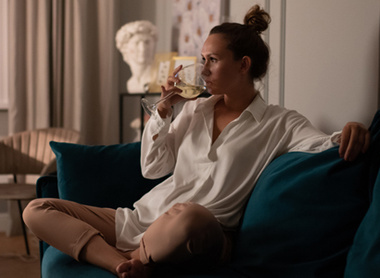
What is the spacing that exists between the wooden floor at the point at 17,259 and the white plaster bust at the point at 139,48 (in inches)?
53.9

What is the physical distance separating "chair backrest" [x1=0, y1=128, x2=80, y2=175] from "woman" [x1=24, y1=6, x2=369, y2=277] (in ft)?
5.68

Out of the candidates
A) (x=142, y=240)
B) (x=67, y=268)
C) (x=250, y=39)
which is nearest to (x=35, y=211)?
(x=67, y=268)

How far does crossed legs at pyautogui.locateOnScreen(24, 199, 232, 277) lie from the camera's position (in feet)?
4.55

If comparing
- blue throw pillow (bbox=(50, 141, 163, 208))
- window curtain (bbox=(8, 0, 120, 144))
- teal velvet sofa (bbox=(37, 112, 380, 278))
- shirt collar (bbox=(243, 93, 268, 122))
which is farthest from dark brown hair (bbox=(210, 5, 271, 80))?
window curtain (bbox=(8, 0, 120, 144))

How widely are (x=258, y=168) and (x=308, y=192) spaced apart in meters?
0.36

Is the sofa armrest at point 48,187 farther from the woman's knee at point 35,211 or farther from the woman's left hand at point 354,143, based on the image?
the woman's left hand at point 354,143

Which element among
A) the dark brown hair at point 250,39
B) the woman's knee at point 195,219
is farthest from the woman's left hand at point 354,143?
the dark brown hair at point 250,39

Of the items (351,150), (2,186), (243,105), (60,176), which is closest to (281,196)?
(351,150)

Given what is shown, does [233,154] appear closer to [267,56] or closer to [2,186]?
[267,56]

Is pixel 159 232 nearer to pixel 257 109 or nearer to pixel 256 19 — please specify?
pixel 257 109

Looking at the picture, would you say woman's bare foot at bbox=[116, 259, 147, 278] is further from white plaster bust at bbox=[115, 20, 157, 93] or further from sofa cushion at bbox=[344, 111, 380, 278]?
white plaster bust at bbox=[115, 20, 157, 93]

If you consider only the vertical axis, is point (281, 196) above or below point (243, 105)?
below

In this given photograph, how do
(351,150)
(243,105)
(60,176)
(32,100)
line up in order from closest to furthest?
(351,150)
(243,105)
(60,176)
(32,100)

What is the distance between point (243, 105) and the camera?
75.0 inches
